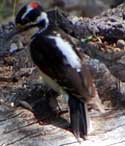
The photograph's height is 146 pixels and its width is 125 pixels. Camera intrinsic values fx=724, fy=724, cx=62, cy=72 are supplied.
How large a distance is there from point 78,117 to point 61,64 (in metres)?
0.33

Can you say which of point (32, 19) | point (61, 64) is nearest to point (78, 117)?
point (61, 64)

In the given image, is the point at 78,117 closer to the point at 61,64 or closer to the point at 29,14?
the point at 61,64

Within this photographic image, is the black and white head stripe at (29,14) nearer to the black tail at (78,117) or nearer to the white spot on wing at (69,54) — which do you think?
the white spot on wing at (69,54)

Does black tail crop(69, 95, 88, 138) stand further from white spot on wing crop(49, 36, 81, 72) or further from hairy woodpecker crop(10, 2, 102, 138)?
white spot on wing crop(49, 36, 81, 72)

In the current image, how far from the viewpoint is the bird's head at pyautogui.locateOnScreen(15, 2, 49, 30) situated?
14.4ft

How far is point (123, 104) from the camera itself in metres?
4.14

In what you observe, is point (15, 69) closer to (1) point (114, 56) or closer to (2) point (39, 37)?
(2) point (39, 37)

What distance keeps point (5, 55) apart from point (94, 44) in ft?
1.95

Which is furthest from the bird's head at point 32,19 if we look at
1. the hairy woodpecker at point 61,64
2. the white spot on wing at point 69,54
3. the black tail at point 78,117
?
the black tail at point 78,117

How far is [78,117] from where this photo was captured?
4.02 m

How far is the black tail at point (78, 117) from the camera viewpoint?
3.93 meters

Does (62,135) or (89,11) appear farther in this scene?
(89,11)

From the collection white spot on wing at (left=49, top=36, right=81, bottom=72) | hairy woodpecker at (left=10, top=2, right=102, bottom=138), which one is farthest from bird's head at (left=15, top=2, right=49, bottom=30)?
white spot on wing at (left=49, top=36, right=81, bottom=72)

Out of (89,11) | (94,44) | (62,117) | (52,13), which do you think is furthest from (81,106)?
(89,11)
